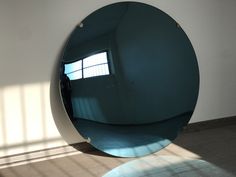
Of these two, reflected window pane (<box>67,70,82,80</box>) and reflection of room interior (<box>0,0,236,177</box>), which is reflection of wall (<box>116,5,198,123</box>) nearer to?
reflection of room interior (<box>0,0,236,177</box>)

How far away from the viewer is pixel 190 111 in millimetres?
2979

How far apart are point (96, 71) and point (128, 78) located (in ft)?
0.81

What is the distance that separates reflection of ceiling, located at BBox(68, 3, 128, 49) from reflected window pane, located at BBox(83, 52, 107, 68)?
127 mm

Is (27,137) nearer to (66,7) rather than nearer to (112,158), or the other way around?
(112,158)

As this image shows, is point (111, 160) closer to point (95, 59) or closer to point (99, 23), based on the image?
point (95, 59)

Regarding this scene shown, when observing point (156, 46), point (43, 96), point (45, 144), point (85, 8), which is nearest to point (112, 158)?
point (45, 144)

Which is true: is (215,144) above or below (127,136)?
below

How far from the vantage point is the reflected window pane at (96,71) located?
2.65m

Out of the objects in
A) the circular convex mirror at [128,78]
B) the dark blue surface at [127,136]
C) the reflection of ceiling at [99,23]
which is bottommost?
the dark blue surface at [127,136]

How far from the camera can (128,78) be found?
108 inches

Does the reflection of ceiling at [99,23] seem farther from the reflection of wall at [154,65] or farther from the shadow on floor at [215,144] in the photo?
the shadow on floor at [215,144]

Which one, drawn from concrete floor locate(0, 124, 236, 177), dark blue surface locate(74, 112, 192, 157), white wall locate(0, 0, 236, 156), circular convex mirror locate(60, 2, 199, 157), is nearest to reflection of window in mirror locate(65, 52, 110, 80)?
circular convex mirror locate(60, 2, 199, 157)

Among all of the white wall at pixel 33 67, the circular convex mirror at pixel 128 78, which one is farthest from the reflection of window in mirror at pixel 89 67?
the white wall at pixel 33 67

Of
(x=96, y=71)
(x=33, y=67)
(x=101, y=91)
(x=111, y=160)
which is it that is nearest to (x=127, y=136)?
(x=111, y=160)
